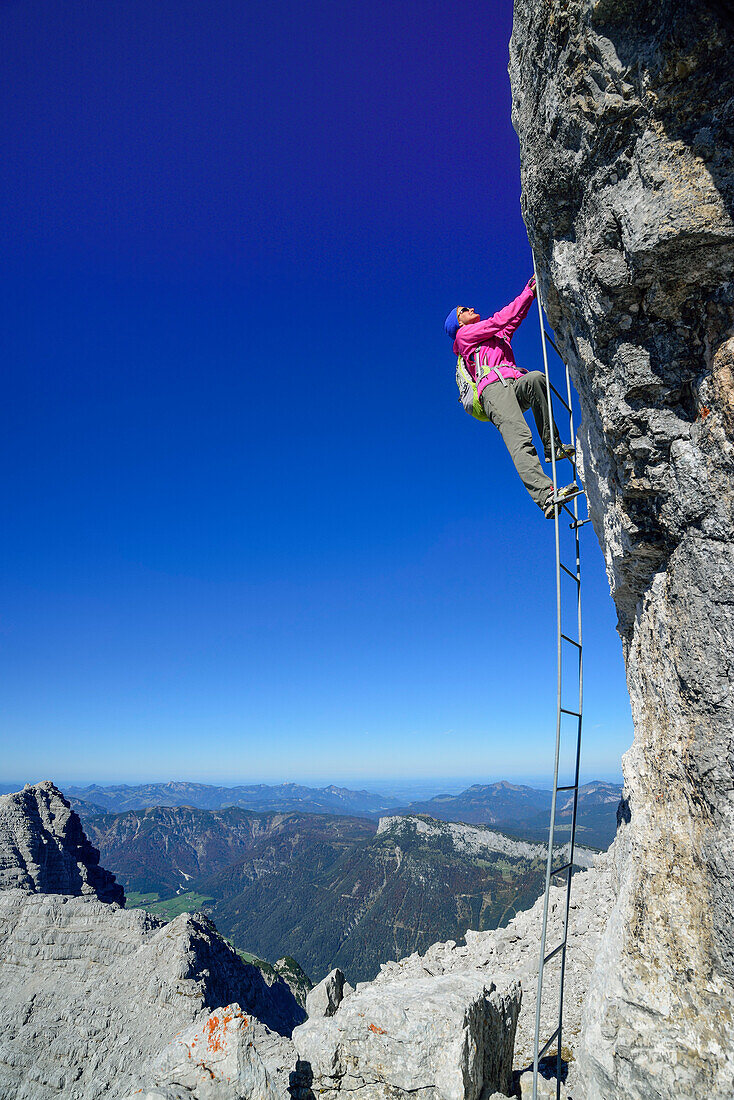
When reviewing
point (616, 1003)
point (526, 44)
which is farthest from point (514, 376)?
point (616, 1003)

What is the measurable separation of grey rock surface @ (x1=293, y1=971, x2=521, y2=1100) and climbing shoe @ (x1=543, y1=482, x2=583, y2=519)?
6.56 metres

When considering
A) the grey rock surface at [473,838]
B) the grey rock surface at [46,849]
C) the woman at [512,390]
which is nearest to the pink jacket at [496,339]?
the woman at [512,390]

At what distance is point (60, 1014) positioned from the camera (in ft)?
46.2

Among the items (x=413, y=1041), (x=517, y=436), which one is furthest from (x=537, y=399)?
(x=413, y=1041)

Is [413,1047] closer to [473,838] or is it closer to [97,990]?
[97,990]

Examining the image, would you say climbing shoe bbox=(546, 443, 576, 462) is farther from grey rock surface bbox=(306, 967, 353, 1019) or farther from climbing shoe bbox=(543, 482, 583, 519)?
grey rock surface bbox=(306, 967, 353, 1019)

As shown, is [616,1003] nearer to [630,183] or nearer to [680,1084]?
[680,1084]

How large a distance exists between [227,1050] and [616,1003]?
448 cm

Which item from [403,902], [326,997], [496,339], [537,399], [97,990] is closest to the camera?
[537,399]

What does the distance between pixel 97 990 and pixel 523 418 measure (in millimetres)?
19225

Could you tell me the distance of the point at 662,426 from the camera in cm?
495

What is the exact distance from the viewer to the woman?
7.16 meters

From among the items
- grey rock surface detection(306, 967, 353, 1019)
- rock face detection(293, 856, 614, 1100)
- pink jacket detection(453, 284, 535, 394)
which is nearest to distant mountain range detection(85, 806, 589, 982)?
grey rock surface detection(306, 967, 353, 1019)

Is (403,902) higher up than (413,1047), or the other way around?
(413,1047)
